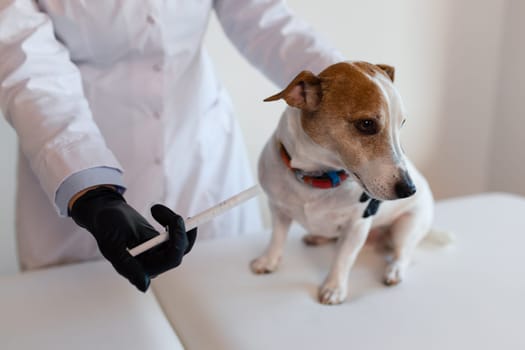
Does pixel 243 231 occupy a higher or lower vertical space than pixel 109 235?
lower


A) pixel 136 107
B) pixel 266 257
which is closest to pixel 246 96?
pixel 136 107

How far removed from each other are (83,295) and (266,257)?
275mm

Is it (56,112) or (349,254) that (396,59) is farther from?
(56,112)

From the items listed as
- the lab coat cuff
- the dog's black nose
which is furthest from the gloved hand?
the dog's black nose

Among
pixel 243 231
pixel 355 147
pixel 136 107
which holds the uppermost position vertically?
pixel 355 147

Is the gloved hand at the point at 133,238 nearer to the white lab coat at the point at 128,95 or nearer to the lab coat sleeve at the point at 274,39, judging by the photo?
the white lab coat at the point at 128,95

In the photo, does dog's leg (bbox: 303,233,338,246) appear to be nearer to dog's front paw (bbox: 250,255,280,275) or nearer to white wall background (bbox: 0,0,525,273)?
dog's front paw (bbox: 250,255,280,275)

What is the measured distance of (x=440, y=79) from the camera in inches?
71.0

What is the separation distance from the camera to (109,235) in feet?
2.11

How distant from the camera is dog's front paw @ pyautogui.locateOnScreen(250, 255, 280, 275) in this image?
859 millimetres

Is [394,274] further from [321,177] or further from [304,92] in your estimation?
[304,92]

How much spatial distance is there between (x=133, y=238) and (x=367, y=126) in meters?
0.30

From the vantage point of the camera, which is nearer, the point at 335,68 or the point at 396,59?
the point at 335,68

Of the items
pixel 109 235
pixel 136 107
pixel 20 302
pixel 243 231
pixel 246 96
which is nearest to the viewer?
pixel 109 235
